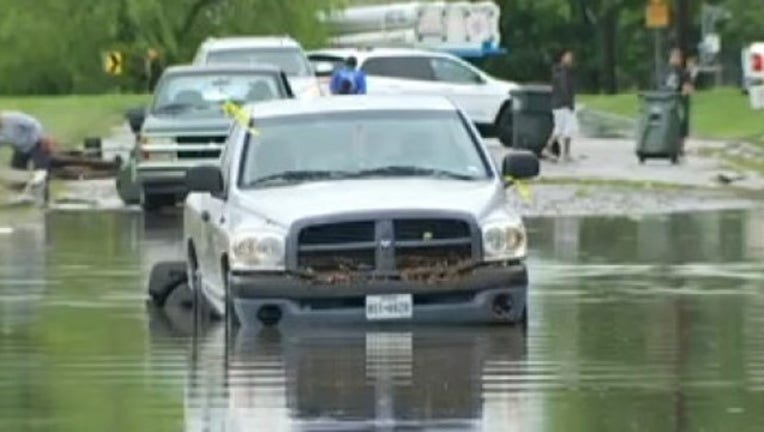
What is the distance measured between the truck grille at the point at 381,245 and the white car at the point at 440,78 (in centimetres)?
2886

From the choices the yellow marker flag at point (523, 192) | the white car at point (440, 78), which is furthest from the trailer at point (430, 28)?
the yellow marker flag at point (523, 192)

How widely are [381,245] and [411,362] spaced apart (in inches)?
60.0

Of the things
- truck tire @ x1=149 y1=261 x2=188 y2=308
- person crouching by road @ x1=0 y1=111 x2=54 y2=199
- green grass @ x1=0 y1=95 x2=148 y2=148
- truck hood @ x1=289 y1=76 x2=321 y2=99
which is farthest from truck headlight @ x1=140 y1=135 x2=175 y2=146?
truck tire @ x1=149 y1=261 x2=188 y2=308

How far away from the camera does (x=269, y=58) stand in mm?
41219

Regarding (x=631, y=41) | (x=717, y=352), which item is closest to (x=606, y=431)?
(x=717, y=352)

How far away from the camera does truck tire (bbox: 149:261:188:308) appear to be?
19641 millimetres

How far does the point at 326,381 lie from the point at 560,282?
23.2ft

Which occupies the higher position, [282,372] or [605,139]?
[282,372]

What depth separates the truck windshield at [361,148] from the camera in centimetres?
1759

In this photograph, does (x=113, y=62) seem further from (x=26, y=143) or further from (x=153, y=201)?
(x=153, y=201)

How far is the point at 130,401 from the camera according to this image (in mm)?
13836

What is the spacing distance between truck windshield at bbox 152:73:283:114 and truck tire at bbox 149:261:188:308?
40.0 ft

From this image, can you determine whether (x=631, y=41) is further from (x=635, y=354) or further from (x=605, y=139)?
(x=635, y=354)

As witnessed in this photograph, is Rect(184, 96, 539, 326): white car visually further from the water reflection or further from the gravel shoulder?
the gravel shoulder
